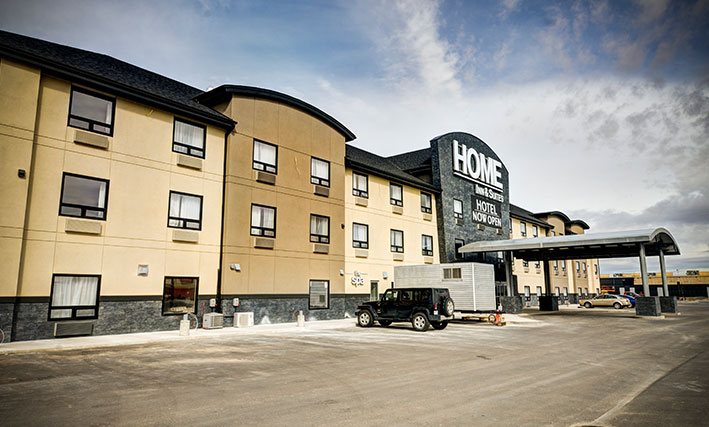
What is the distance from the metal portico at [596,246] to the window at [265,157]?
18.2 meters

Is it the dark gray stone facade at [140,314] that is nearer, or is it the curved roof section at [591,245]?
the dark gray stone facade at [140,314]

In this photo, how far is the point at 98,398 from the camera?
297 inches

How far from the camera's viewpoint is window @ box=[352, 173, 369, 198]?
96.2ft

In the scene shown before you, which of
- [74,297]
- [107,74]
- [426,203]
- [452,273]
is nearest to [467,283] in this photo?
[452,273]

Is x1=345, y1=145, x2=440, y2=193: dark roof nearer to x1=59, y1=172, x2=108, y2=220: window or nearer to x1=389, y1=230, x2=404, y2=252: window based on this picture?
x1=389, y1=230, x2=404, y2=252: window

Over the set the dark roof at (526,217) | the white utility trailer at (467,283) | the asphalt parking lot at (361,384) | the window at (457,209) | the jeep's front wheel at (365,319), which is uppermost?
the dark roof at (526,217)

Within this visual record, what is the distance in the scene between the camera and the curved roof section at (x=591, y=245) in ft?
95.5

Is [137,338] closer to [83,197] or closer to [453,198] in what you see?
[83,197]

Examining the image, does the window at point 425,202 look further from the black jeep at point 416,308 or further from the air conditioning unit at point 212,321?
the air conditioning unit at point 212,321

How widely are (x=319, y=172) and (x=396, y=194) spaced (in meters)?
7.99

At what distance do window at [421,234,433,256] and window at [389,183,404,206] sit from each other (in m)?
3.63

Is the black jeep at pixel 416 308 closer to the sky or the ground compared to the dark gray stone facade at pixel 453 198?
closer to the ground

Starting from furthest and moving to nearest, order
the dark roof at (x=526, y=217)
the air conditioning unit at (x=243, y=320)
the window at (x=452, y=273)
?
the dark roof at (x=526, y=217), the window at (x=452, y=273), the air conditioning unit at (x=243, y=320)

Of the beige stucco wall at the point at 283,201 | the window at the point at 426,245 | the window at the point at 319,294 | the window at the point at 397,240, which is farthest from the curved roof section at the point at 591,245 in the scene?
the window at the point at 319,294
